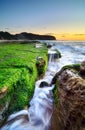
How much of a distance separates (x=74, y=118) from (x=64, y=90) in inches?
33.5

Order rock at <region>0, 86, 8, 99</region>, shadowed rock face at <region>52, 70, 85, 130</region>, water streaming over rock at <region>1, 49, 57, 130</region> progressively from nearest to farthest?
shadowed rock face at <region>52, 70, 85, 130</region>
rock at <region>0, 86, 8, 99</region>
water streaming over rock at <region>1, 49, 57, 130</region>

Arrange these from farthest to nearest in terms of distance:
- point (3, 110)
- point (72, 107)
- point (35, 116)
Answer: point (35, 116)
point (3, 110)
point (72, 107)

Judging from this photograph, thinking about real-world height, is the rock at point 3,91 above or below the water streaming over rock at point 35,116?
above

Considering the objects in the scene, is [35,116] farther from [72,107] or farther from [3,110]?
[72,107]

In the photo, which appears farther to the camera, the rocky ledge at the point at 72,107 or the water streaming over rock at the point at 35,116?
the water streaming over rock at the point at 35,116

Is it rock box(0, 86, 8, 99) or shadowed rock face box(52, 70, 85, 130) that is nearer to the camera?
shadowed rock face box(52, 70, 85, 130)

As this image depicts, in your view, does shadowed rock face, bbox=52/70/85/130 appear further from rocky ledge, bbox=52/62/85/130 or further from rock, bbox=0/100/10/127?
rock, bbox=0/100/10/127

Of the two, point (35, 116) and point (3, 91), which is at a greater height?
point (3, 91)

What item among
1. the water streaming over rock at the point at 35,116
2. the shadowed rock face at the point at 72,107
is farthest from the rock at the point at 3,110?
the shadowed rock face at the point at 72,107

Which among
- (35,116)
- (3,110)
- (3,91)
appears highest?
(3,91)

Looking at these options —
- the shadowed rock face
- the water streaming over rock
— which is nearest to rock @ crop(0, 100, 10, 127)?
the water streaming over rock

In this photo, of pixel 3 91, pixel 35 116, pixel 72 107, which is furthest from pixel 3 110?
Answer: pixel 72 107

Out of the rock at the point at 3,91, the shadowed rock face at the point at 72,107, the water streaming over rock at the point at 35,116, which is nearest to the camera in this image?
the shadowed rock face at the point at 72,107

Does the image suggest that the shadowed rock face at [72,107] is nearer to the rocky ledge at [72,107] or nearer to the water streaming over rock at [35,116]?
the rocky ledge at [72,107]
